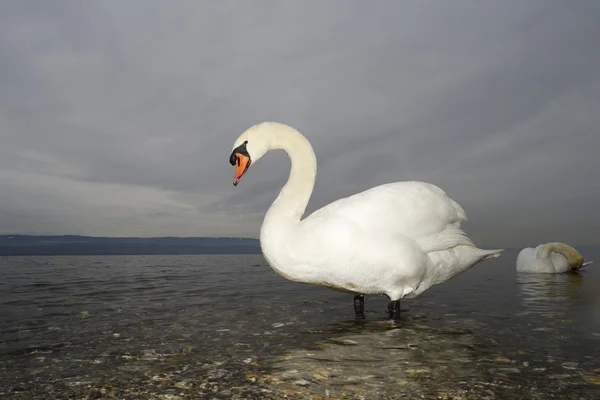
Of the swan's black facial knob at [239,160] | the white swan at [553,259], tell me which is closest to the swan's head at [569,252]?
the white swan at [553,259]

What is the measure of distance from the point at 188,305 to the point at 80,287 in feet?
20.9

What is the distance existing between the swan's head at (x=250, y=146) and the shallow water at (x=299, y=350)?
7.86ft

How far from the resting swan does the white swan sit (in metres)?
12.7

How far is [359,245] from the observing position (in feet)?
19.6

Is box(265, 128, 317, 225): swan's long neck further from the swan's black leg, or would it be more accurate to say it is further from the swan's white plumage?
the swan's black leg

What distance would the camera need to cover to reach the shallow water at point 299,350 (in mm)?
4098

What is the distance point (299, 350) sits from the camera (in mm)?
5289

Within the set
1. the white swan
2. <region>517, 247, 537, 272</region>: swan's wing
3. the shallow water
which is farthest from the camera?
<region>517, 247, 537, 272</region>: swan's wing

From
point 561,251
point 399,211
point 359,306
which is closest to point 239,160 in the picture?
point 399,211

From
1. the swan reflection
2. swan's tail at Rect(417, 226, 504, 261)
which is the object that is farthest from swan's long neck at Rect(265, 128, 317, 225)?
the swan reflection

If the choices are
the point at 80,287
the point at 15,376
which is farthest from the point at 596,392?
the point at 80,287

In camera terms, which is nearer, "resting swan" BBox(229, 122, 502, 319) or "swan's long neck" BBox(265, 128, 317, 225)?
"resting swan" BBox(229, 122, 502, 319)

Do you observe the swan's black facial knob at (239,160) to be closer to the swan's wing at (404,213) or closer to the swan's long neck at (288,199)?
the swan's long neck at (288,199)

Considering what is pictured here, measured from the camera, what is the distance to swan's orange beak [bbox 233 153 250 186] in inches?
244
